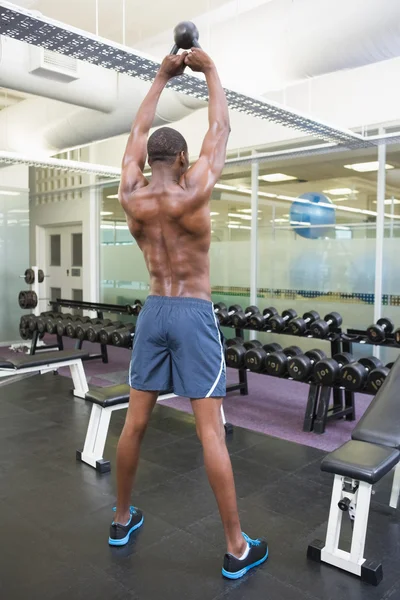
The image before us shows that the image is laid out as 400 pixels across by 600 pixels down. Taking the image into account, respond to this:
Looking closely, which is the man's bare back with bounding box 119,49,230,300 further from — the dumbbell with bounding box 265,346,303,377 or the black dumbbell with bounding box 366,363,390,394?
the dumbbell with bounding box 265,346,303,377

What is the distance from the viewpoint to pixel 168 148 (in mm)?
1688

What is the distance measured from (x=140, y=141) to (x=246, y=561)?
1.49 metres

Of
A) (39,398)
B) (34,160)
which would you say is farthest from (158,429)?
(34,160)

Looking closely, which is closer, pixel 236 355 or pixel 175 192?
pixel 175 192

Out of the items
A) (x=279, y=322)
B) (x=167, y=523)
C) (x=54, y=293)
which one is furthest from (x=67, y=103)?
(x=54, y=293)

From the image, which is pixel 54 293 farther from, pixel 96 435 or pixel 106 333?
pixel 96 435

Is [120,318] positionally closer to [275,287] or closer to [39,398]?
[275,287]

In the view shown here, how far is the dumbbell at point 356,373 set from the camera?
124 inches

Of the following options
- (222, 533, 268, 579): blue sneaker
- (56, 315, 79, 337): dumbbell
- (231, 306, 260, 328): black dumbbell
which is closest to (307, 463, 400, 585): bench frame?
(222, 533, 268, 579): blue sneaker

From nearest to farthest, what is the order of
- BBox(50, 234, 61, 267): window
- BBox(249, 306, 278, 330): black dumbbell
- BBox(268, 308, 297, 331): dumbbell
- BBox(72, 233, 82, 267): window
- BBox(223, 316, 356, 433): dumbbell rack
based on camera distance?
BBox(223, 316, 356, 433): dumbbell rack < BBox(268, 308, 297, 331): dumbbell < BBox(249, 306, 278, 330): black dumbbell < BBox(72, 233, 82, 267): window < BBox(50, 234, 61, 267): window

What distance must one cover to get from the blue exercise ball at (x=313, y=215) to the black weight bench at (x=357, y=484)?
3.54 metres

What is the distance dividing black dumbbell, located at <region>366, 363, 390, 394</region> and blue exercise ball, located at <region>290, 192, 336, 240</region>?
7.95ft

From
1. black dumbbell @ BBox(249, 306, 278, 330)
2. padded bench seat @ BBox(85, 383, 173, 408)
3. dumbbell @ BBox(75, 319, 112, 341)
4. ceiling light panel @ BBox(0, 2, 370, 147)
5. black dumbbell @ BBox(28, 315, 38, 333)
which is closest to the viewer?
ceiling light panel @ BBox(0, 2, 370, 147)

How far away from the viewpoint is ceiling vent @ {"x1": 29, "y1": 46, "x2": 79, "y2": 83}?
3.38 m
